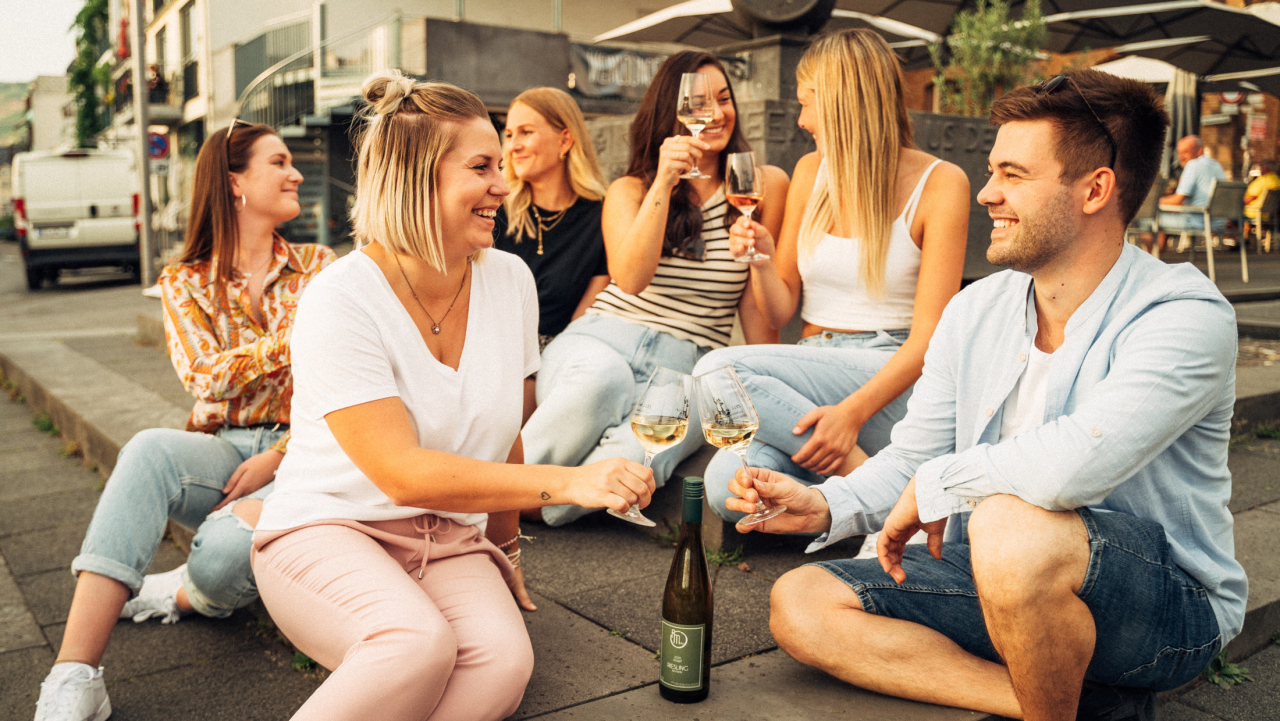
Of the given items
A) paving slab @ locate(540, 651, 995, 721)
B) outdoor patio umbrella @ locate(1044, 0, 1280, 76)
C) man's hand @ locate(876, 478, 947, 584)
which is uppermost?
outdoor patio umbrella @ locate(1044, 0, 1280, 76)

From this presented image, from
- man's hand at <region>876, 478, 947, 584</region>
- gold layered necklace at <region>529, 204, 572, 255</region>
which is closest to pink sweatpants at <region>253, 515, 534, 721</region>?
man's hand at <region>876, 478, 947, 584</region>

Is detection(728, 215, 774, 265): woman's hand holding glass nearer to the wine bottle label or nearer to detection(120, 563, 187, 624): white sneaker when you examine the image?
the wine bottle label

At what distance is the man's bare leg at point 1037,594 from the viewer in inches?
73.3

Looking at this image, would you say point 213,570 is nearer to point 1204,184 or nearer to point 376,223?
point 376,223

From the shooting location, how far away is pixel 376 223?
2.27m

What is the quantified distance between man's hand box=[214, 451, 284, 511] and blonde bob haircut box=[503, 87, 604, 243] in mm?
1476

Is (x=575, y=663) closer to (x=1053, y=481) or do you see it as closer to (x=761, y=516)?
(x=761, y=516)

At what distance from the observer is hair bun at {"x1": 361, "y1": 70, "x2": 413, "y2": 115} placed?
2.28 meters

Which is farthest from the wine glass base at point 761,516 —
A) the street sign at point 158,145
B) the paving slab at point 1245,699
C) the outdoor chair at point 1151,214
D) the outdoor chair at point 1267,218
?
the street sign at point 158,145

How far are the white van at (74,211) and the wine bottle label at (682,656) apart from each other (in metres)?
17.9

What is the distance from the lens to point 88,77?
34.5m

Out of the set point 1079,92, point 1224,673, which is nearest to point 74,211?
point 1079,92

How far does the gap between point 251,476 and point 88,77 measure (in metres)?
37.8

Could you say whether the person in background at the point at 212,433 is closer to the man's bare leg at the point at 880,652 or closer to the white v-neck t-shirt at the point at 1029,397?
the man's bare leg at the point at 880,652
